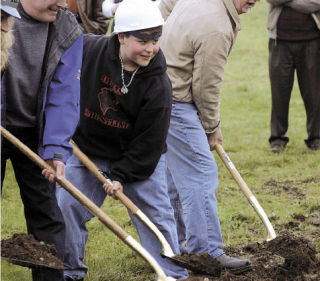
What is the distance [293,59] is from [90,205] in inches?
212

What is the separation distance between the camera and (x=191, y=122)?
541 cm

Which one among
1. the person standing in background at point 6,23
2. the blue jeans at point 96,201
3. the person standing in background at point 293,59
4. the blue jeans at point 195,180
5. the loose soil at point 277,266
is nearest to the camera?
the person standing in background at point 6,23

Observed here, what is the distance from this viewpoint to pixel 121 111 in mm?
4832

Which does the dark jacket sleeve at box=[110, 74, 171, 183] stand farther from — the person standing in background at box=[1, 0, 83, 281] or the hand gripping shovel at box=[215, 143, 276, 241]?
the hand gripping shovel at box=[215, 143, 276, 241]

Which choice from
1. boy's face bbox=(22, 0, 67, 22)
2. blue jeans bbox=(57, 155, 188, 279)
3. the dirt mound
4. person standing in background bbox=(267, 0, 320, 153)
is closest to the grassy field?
person standing in background bbox=(267, 0, 320, 153)

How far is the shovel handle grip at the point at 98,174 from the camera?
15.5ft

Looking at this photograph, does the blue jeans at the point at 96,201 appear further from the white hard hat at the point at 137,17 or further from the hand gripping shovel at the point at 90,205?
the white hard hat at the point at 137,17

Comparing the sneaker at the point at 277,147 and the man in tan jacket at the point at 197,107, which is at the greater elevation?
the man in tan jacket at the point at 197,107

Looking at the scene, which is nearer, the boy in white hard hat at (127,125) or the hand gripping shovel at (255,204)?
the boy in white hard hat at (127,125)

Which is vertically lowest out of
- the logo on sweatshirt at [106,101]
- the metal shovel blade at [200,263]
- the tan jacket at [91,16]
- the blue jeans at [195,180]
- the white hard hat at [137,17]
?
the metal shovel blade at [200,263]

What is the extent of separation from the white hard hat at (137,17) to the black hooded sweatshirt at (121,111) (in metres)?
0.23

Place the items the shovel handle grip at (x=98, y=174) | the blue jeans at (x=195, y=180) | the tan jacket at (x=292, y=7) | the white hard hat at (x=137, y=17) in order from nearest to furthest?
1. the white hard hat at (x=137, y=17)
2. the shovel handle grip at (x=98, y=174)
3. the blue jeans at (x=195, y=180)
4. the tan jacket at (x=292, y=7)

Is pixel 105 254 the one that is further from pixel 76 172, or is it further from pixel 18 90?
pixel 18 90

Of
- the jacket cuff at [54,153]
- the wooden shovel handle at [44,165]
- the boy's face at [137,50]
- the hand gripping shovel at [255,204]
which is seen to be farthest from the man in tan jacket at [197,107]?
the jacket cuff at [54,153]
